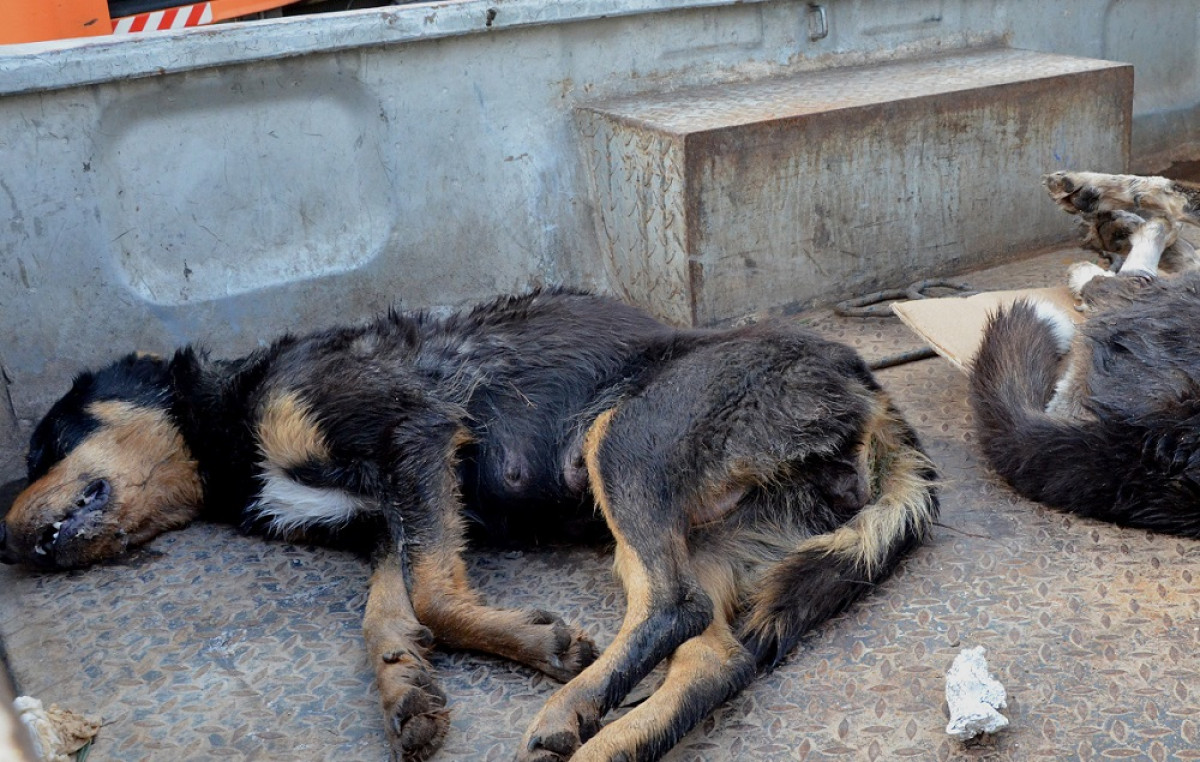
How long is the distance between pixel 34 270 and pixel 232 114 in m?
Answer: 0.98

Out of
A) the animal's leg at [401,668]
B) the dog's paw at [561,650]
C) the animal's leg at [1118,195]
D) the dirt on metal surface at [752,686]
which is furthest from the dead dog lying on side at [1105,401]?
the animal's leg at [401,668]

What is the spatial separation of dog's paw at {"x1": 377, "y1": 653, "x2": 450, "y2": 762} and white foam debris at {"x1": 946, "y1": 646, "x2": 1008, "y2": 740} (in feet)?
4.16

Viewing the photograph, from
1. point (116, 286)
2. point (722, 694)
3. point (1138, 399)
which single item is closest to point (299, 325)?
point (116, 286)

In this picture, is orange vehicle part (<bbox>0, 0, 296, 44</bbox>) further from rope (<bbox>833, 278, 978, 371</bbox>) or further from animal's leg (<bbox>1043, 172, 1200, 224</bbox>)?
animal's leg (<bbox>1043, 172, 1200, 224</bbox>)

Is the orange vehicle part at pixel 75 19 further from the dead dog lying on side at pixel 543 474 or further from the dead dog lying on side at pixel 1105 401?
the dead dog lying on side at pixel 1105 401

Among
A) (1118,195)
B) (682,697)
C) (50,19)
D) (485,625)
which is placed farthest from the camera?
(50,19)

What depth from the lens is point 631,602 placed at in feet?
9.59

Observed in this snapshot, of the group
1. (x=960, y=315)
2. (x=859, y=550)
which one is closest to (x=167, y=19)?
A: (x=960, y=315)

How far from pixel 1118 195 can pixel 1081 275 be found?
0.47 m

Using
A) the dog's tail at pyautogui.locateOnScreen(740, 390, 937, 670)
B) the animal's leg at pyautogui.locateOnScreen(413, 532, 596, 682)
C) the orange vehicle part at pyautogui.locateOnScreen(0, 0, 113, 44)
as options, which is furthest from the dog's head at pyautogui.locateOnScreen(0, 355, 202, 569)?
the orange vehicle part at pyautogui.locateOnScreen(0, 0, 113, 44)

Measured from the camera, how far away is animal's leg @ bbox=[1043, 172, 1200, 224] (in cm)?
460

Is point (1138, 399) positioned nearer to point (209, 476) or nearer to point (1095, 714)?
point (1095, 714)

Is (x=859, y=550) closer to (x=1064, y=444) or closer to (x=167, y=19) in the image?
(x=1064, y=444)

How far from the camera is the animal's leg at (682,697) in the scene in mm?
2562
